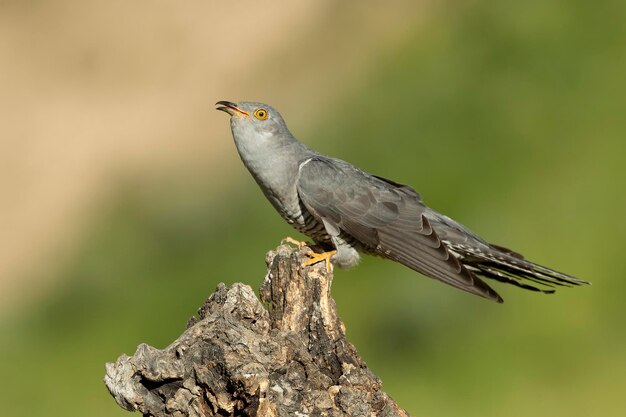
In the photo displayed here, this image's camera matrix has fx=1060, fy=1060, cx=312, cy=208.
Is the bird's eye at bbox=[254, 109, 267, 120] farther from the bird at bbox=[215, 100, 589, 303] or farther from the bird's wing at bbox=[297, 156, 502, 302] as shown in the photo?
the bird's wing at bbox=[297, 156, 502, 302]

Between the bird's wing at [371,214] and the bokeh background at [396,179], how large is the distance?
10.0 feet

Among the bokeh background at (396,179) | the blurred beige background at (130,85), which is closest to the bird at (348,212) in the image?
the bokeh background at (396,179)

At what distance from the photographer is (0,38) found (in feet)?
79.9

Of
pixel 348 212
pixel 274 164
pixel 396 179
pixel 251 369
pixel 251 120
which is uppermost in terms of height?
pixel 396 179

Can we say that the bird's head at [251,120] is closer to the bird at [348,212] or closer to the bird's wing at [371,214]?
the bird at [348,212]

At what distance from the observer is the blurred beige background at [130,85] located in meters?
17.7

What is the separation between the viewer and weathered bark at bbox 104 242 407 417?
16.4 feet

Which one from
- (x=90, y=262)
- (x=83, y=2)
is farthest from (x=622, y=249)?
(x=83, y=2)

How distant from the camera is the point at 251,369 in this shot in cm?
496

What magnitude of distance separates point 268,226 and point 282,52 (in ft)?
30.8

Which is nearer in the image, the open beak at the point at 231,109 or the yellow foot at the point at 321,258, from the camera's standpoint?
the yellow foot at the point at 321,258

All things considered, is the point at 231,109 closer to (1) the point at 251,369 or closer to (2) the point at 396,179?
(1) the point at 251,369

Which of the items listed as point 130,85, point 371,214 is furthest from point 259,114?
point 130,85

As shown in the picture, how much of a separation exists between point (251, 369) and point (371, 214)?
7.59 ft
